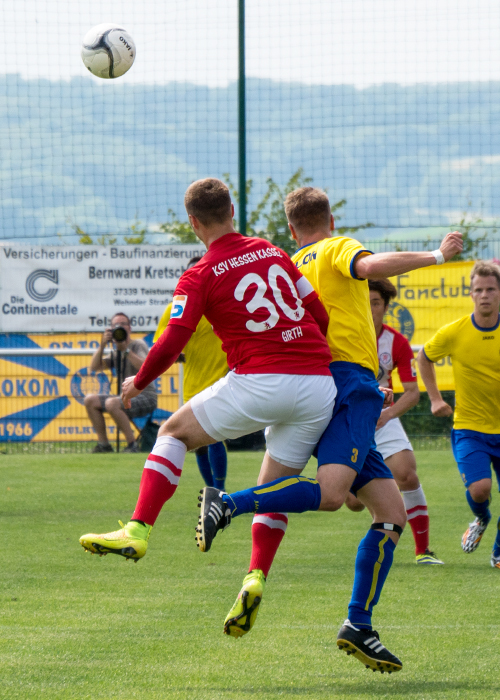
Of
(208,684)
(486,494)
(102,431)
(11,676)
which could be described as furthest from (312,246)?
(102,431)

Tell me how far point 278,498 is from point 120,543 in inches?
25.6

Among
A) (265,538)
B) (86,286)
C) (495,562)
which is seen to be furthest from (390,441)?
(86,286)

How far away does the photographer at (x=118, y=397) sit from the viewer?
42.6 feet

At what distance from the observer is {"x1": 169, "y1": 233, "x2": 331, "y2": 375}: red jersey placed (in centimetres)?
403

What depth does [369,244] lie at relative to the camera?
45.9 ft

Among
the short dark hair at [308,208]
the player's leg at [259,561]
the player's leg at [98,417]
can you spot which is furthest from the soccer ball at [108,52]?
the player's leg at [98,417]

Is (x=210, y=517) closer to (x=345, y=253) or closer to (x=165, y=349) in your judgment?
(x=165, y=349)

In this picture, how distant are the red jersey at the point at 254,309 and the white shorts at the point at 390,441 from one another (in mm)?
2734

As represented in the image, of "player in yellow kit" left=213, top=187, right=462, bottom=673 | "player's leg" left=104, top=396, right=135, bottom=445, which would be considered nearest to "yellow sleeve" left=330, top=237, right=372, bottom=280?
"player in yellow kit" left=213, top=187, right=462, bottom=673

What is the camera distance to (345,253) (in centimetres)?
411

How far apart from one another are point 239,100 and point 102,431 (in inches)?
201

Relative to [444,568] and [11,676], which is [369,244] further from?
[11,676]

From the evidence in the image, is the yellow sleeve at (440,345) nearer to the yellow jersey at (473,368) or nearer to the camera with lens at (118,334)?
the yellow jersey at (473,368)

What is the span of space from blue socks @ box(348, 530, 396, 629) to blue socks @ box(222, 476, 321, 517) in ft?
1.48
